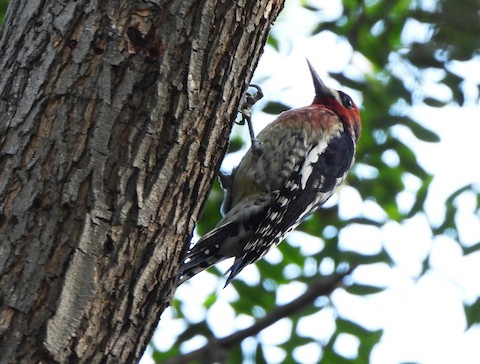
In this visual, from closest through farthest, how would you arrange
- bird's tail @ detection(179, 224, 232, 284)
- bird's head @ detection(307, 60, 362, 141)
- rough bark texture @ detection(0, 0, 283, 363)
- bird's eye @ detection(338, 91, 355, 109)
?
rough bark texture @ detection(0, 0, 283, 363)
bird's tail @ detection(179, 224, 232, 284)
bird's head @ detection(307, 60, 362, 141)
bird's eye @ detection(338, 91, 355, 109)

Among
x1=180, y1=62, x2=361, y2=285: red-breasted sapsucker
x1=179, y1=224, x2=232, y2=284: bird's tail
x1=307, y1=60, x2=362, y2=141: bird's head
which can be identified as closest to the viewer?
x1=179, y1=224, x2=232, y2=284: bird's tail

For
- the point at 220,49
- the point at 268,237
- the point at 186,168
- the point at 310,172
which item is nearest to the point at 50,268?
the point at 186,168

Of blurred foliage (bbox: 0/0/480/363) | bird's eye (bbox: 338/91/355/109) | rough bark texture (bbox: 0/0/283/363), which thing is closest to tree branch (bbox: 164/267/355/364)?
blurred foliage (bbox: 0/0/480/363)

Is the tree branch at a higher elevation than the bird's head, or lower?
lower

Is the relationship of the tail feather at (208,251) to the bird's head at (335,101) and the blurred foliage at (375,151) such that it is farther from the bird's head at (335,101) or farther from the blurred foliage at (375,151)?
the bird's head at (335,101)

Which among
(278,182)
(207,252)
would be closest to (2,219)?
(207,252)

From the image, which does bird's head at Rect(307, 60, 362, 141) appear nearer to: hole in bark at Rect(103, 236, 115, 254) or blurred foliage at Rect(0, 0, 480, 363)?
blurred foliage at Rect(0, 0, 480, 363)

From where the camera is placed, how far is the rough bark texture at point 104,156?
203 centimetres

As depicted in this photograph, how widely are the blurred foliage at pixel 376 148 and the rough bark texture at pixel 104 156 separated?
1.91 metres

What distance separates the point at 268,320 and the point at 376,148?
1111 millimetres

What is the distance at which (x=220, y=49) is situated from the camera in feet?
7.65

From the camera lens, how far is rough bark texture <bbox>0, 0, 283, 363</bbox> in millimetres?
2025

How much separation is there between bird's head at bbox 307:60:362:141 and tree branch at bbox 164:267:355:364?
103 cm

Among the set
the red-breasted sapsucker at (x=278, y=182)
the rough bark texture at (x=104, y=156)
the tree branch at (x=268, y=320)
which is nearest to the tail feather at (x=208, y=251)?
the red-breasted sapsucker at (x=278, y=182)
